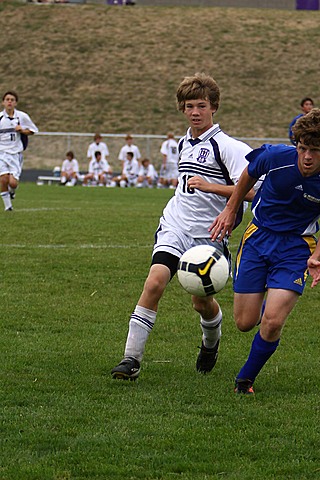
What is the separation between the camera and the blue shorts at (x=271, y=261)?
18.8 ft

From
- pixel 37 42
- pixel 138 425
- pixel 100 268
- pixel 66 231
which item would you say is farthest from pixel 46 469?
pixel 37 42

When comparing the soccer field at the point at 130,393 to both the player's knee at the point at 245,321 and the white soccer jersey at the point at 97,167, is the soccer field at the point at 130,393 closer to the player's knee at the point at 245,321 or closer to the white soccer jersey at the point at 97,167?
the player's knee at the point at 245,321

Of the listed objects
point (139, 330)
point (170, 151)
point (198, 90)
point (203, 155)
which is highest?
point (198, 90)

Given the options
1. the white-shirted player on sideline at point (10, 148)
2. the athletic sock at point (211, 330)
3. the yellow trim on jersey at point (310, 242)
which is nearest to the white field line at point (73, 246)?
the white-shirted player on sideline at point (10, 148)

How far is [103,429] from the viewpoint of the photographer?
4906mm

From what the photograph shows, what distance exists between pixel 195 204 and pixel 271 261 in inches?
30.5

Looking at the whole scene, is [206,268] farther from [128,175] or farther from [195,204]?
[128,175]

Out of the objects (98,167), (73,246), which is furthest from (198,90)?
(98,167)

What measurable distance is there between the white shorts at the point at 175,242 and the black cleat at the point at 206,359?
644 mm

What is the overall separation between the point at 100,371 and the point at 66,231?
803 cm

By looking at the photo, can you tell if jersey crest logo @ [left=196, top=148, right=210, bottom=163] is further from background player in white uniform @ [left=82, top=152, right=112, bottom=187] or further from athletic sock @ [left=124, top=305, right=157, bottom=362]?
background player in white uniform @ [left=82, top=152, right=112, bottom=187]

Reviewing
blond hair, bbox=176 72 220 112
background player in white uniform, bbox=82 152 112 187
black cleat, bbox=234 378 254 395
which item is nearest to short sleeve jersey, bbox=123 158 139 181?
background player in white uniform, bbox=82 152 112 187

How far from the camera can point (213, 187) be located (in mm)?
6008

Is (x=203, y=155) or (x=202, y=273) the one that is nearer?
(x=202, y=273)
